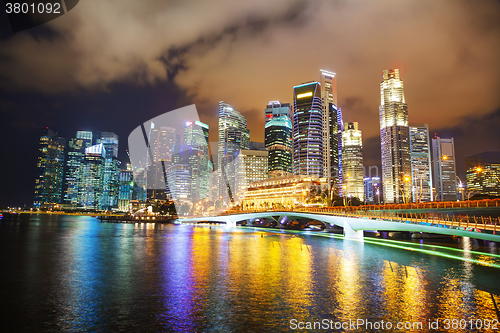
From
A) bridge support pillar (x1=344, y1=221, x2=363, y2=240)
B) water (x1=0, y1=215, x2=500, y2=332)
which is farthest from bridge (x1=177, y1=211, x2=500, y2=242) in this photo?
water (x1=0, y1=215, x2=500, y2=332)

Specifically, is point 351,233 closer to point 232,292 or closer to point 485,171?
point 232,292

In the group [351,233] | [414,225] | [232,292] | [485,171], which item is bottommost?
[351,233]

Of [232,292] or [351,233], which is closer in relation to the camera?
[232,292]

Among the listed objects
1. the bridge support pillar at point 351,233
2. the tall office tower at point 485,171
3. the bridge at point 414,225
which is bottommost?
the bridge support pillar at point 351,233

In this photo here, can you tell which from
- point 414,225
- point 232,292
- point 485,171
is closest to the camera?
point 232,292

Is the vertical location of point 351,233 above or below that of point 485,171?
below

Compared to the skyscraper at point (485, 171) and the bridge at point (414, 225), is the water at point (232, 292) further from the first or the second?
the skyscraper at point (485, 171)

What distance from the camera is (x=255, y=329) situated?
16188mm

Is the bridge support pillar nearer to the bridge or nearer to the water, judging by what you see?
the bridge

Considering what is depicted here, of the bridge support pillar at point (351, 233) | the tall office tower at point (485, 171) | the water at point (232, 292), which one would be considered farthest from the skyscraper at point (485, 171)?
the water at point (232, 292)

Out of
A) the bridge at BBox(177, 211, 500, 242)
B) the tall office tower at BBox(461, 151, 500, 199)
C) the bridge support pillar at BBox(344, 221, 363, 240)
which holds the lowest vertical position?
the bridge support pillar at BBox(344, 221, 363, 240)

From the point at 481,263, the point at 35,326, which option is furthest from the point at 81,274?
the point at 481,263

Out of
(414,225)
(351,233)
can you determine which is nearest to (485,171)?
(351,233)

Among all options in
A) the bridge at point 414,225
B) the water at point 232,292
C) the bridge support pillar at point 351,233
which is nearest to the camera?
the water at point 232,292
